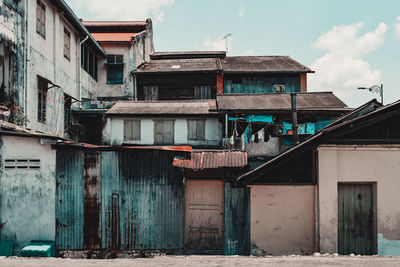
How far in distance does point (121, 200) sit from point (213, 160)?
3.28 meters

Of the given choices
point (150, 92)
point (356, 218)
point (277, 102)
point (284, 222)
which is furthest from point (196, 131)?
point (356, 218)

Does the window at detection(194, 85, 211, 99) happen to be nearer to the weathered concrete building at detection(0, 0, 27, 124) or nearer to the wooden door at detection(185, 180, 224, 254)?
the weathered concrete building at detection(0, 0, 27, 124)

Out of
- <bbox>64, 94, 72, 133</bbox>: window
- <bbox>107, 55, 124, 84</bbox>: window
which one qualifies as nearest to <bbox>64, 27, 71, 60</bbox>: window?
<bbox>64, 94, 72, 133</bbox>: window

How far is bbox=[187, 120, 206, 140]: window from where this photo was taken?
54.8 feet

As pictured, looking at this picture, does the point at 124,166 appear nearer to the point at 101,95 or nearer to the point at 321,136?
the point at 321,136

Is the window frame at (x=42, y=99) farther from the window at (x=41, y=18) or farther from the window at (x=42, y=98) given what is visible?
the window at (x=41, y=18)

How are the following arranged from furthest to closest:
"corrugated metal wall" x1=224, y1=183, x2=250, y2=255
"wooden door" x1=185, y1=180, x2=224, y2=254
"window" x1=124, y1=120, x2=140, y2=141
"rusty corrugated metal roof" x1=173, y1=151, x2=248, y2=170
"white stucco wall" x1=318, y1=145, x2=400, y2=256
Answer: "window" x1=124, y1=120, x2=140, y2=141 → "wooden door" x1=185, y1=180, x2=224, y2=254 → "corrugated metal wall" x1=224, y1=183, x2=250, y2=255 → "rusty corrugated metal roof" x1=173, y1=151, x2=248, y2=170 → "white stucco wall" x1=318, y1=145, x2=400, y2=256

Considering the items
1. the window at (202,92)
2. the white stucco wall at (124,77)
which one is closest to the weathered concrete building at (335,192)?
the window at (202,92)

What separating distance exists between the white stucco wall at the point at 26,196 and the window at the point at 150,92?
47.8 feet

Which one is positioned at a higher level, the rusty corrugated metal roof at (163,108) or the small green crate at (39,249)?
the rusty corrugated metal roof at (163,108)

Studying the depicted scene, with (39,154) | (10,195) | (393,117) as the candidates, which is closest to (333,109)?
(393,117)

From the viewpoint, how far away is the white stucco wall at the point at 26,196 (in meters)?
9.45

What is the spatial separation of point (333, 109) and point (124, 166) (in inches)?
462

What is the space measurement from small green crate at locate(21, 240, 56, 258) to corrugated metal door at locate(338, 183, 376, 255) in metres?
8.43
